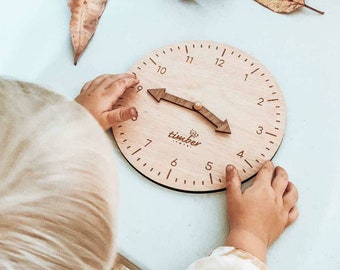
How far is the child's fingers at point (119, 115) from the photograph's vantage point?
2.00ft

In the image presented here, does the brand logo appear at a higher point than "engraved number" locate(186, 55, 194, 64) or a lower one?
lower

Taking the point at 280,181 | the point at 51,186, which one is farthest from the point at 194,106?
the point at 51,186

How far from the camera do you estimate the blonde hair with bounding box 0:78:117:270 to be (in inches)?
16.4

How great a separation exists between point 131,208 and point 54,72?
0.20 meters

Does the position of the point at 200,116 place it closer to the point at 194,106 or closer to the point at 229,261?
the point at 194,106

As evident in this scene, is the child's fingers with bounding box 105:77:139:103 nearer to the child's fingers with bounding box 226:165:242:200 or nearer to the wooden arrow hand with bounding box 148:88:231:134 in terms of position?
the wooden arrow hand with bounding box 148:88:231:134

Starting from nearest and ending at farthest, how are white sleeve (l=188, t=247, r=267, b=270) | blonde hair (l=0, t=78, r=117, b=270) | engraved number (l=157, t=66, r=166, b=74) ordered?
1. blonde hair (l=0, t=78, r=117, b=270)
2. white sleeve (l=188, t=247, r=267, b=270)
3. engraved number (l=157, t=66, r=166, b=74)

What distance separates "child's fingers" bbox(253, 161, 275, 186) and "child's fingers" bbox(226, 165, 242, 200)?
0.02 meters

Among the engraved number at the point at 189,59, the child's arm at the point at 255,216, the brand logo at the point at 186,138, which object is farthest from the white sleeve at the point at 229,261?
the engraved number at the point at 189,59

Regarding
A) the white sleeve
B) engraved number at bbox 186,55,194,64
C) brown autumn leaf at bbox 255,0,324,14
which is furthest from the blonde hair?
brown autumn leaf at bbox 255,0,324,14

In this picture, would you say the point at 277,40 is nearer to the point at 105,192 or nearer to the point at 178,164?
the point at 178,164

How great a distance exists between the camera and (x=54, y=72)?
677 millimetres

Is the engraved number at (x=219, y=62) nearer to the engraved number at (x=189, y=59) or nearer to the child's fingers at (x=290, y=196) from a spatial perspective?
the engraved number at (x=189, y=59)

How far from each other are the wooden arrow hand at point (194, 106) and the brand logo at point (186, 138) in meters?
0.02
